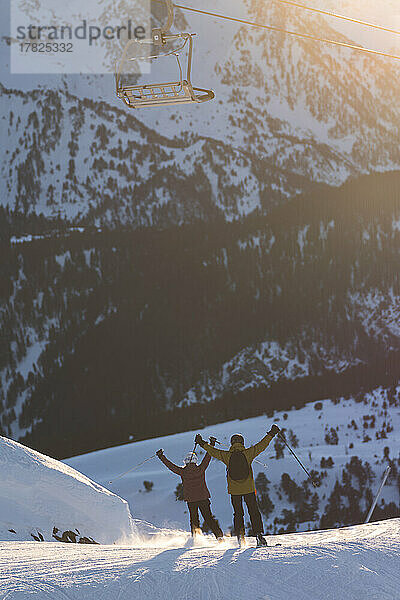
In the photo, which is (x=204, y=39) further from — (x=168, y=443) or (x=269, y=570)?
(x=269, y=570)

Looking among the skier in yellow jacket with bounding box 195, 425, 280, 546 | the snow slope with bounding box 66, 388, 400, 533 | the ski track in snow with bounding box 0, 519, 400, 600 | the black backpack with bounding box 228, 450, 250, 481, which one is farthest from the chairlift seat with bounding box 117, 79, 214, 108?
Answer: the snow slope with bounding box 66, 388, 400, 533

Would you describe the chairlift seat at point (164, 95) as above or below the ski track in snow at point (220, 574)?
above

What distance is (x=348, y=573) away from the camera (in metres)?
5.60

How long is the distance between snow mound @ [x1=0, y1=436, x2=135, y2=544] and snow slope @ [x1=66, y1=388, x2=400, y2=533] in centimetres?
1302

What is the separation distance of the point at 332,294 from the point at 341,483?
52.1 metres

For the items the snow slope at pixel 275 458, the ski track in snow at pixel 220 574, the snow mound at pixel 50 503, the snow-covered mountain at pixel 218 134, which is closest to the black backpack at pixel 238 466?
the ski track in snow at pixel 220 574

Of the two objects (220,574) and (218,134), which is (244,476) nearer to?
(220,574)

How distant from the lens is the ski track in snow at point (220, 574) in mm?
5336

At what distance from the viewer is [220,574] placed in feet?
18.2

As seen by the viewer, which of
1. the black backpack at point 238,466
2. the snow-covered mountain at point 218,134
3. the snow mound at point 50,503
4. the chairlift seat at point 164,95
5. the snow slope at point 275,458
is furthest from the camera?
the snow-covered mountain at point 218,134

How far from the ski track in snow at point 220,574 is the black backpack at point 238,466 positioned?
0.66m

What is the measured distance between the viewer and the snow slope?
35.2 m

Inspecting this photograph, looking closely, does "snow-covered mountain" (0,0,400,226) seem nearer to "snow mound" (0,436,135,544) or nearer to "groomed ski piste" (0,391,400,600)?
"snow mound" (0,436,135,544)

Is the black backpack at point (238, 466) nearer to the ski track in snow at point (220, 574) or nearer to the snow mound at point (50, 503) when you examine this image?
the ski track in snow at point (220, 574)
